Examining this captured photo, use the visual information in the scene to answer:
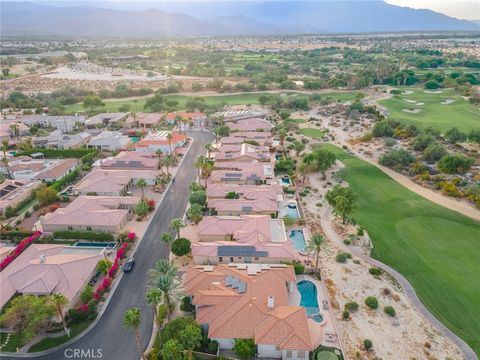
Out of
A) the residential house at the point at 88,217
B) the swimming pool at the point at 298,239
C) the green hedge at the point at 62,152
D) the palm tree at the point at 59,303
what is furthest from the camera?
the green hedge at the point at 62,152

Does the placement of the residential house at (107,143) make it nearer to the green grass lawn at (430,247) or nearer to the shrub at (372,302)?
the green grass lawn at (430,247)

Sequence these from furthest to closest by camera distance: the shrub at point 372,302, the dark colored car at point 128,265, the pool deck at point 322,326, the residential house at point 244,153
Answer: the residential house at point 244,153 < the dark colored car at point 128,265 < the shrub at point 372,302 < the pool deck at point 322,326

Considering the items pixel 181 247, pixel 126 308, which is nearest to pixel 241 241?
pixel 181 247

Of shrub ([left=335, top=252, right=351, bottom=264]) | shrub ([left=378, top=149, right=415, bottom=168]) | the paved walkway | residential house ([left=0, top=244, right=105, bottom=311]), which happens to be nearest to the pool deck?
shrub ([left=335, top=252, right=351, bottom=264])

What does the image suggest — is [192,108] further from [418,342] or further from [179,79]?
[418,342]

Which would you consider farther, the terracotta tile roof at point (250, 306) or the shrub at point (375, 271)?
the shrub at point (375, 271)

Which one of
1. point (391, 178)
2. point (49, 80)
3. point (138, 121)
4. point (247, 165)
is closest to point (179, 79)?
point (49, 80)

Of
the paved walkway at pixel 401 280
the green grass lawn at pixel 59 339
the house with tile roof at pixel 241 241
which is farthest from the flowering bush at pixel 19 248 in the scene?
the paved walkway at pixel 401 280
